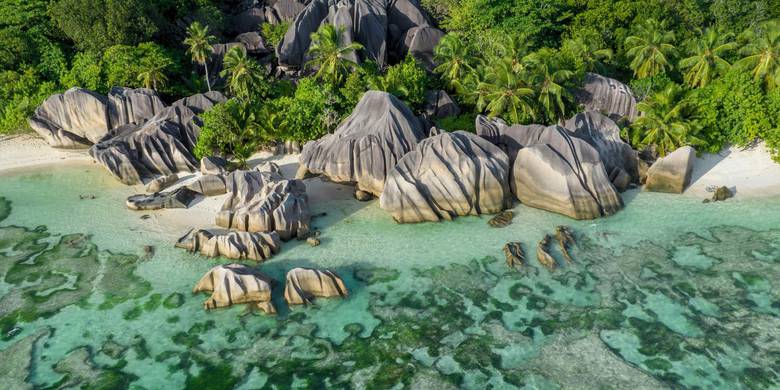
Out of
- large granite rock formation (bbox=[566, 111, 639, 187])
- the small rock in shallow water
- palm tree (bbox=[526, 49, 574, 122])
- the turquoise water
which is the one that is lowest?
the turquoise water

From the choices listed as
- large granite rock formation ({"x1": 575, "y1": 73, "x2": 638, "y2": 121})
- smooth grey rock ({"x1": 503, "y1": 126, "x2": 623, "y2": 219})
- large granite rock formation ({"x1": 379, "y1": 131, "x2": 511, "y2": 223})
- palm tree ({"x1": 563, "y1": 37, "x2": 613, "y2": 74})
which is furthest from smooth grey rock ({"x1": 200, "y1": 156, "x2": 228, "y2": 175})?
palm tree ({"x1": 563, "y1": 37, "x2": 613, "y2": 74})

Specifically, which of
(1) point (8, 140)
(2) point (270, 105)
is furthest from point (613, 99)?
(1) point (8, 140)

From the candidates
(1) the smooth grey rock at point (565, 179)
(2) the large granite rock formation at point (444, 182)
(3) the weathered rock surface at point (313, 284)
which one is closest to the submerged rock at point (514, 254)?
(2) the large granite rock formation at point (444, 182)

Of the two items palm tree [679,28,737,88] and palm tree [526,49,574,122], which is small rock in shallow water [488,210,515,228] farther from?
palm tree [679,28,737,88]

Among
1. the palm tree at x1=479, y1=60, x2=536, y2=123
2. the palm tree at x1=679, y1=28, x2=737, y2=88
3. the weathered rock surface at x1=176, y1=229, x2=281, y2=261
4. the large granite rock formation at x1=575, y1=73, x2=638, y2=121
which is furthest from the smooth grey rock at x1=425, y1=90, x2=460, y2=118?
the weathered rock surface at x1=176, y1=229, x2=281, y2=261

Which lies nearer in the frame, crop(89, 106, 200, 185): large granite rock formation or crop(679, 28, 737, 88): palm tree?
crop(89, 106, 200, 185): large granite rock formation

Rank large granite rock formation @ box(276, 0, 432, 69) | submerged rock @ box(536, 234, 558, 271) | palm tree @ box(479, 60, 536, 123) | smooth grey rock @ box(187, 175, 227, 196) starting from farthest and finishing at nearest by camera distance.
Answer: large granite rock formation @ box(276, 0, 432, 69)
palm tree @ box(479, 60, 536, 123)
smooth grey rock @ box(187, 175, 227, 196)
submerged rock @ box(536, 234, 558, 271)

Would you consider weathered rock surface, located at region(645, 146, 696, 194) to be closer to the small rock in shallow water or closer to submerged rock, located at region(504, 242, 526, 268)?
the small rock in shallow water

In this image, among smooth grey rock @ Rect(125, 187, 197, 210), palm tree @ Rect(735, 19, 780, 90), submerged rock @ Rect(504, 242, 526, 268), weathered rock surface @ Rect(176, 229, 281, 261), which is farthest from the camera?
palm tree @ Rect(735, 19, 780, 90)

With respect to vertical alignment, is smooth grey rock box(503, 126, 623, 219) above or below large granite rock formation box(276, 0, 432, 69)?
below
